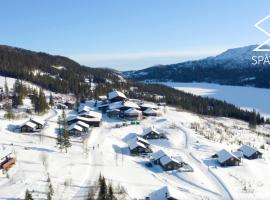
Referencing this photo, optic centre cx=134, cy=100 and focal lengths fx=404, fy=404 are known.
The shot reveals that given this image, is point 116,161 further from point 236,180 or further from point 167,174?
point 236,180

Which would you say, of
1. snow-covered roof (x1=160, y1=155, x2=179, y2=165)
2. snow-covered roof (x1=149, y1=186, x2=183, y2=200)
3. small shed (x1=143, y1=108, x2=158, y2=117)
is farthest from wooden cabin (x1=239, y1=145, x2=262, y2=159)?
small shed (x1=143, y1=108, x2=158, y2=117)

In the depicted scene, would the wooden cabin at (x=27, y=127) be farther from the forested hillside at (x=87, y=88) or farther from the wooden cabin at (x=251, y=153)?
the forested hillside at (x=87, y=88)

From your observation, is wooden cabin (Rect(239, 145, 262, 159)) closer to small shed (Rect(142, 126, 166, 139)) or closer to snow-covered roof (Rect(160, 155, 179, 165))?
small shed (Rect(142, 126, 166, 139))

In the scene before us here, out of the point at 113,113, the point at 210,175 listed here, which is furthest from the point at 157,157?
the point at 113,113

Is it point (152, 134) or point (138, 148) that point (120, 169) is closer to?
point (138, 148)

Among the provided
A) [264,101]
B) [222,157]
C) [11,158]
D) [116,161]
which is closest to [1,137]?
[11,158]

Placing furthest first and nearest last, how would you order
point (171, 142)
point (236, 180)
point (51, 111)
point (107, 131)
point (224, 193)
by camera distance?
point (51, 111) → point (107, 131) → point (171, 142) → point (236, 180) → point (224, 193)

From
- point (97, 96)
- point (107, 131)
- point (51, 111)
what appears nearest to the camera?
point (107, 131)
